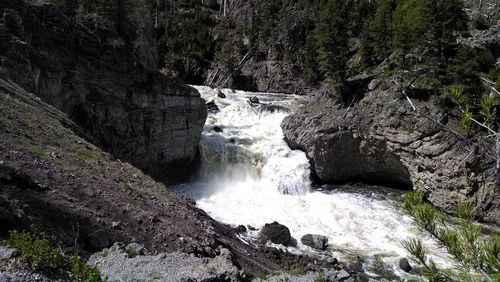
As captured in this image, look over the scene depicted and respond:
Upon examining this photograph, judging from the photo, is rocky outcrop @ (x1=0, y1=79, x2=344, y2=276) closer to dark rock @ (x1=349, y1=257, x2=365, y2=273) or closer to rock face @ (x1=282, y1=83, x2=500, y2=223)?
dark rock @ (x1=349, y1=257, x2=365, y2=273)

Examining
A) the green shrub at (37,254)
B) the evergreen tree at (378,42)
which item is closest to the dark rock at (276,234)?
the green shrub at (37,254)

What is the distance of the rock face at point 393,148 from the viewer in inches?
863

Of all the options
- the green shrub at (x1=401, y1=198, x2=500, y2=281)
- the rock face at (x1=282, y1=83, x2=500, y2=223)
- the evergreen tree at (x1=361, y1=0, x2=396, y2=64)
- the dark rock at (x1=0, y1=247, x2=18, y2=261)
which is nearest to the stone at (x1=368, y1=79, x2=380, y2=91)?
the rock face at (x1=282, y1=83, x2=500, y2=223)

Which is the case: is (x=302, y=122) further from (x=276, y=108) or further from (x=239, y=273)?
(x=239, y=273)

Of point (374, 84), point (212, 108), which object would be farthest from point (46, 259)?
point (212, 108)

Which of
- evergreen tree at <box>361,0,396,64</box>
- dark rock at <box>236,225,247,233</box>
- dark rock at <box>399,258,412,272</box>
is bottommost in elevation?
dark rock at <box>236,225,247,233</box>

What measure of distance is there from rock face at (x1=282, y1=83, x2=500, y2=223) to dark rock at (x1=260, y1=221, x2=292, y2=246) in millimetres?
9288

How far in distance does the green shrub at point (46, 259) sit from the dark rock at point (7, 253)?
8 centimetres

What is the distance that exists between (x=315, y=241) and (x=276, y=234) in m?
1.79

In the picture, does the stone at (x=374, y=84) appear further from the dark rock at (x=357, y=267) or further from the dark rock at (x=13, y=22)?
the dark rock at (x=13, y=22)

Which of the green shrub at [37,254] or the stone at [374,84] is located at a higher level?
the stone at [374,84]

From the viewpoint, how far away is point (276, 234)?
724 inches

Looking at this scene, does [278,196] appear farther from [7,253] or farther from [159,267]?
[7,253]

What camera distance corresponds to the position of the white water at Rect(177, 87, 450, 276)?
19484mm
